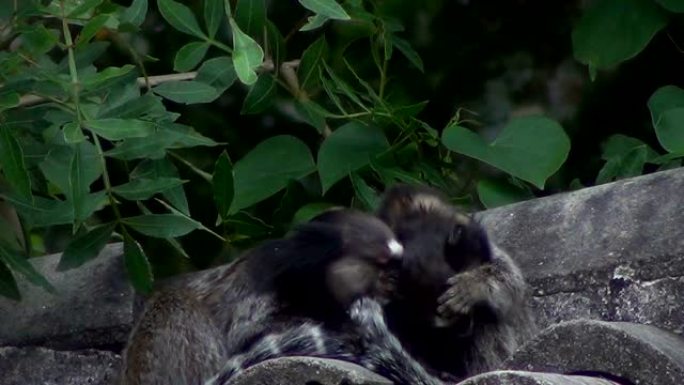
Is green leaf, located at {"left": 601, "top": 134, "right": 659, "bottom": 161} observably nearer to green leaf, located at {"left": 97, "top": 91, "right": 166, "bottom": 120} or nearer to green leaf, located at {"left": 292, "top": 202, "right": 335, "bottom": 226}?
green leaf, located at {"left": 292, "top": 202, "right": 335, "bottom": 226}

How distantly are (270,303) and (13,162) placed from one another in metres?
0.58

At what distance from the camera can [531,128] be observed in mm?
4426

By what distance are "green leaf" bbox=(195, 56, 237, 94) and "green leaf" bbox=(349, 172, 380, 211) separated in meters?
0.41

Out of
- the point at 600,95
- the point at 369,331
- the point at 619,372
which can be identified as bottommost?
the point at 600,95

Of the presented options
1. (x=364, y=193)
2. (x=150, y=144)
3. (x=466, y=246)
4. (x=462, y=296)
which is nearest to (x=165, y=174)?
(x=150, y=144)

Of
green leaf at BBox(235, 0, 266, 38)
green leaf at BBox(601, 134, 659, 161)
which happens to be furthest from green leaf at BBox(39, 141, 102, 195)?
green leaf at BBox(601, 134, 659, 161)

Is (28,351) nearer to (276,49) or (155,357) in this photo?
(155,357)

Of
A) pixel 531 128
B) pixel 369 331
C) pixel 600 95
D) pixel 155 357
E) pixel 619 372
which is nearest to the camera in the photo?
pixel 619 372

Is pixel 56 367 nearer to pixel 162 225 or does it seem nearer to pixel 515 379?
pixel 162 225

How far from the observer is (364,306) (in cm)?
342

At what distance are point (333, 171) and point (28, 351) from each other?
1.06 metres

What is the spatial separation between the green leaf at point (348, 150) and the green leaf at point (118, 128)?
0.93 m

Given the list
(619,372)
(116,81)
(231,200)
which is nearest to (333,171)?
(231,200)

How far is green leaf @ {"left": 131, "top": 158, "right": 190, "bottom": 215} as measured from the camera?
4.18 meters
